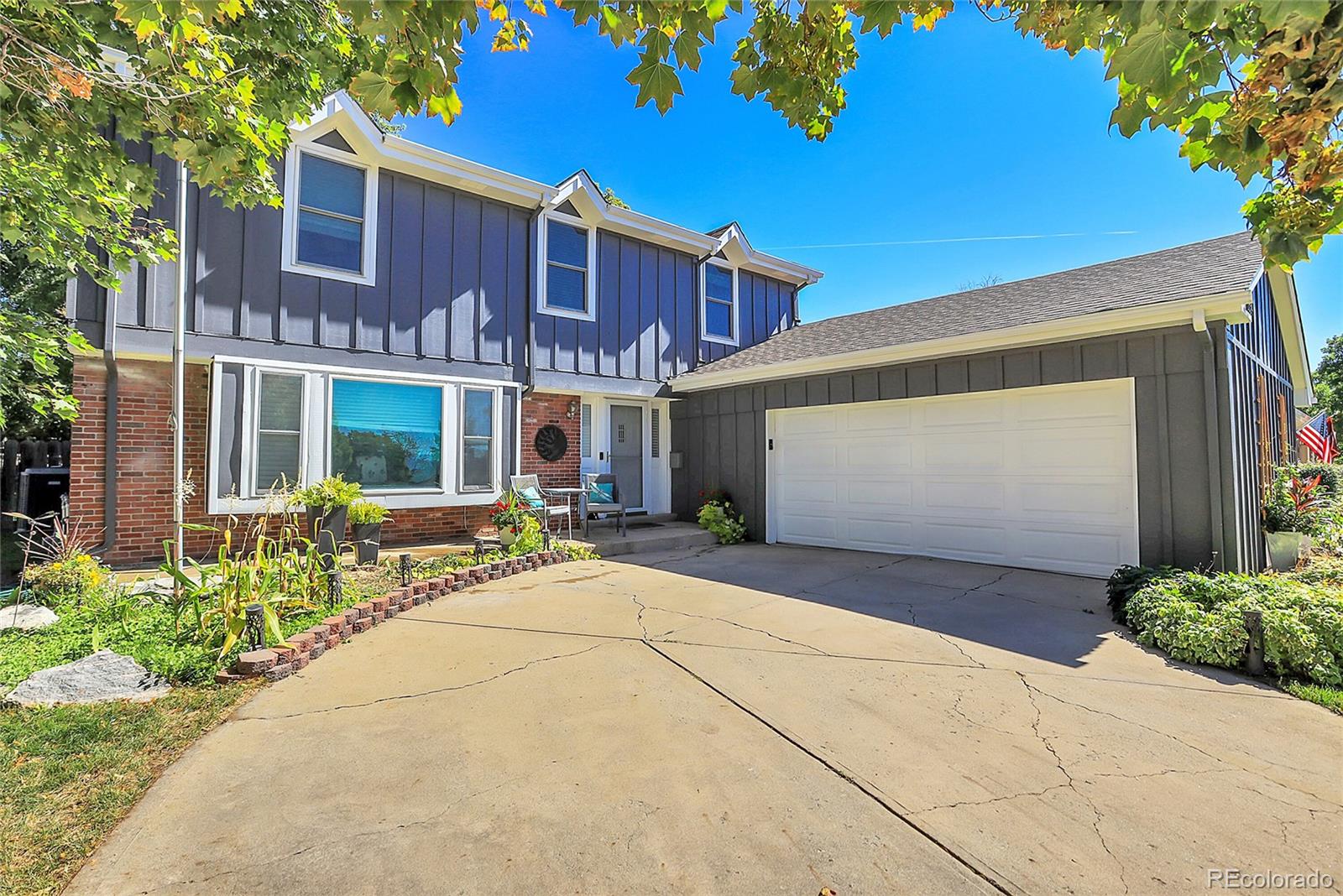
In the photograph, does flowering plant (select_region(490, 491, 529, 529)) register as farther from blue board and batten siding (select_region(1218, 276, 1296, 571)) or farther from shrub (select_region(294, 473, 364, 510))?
blue board and batten siding (select_region(1218, 276, 1296, 571))

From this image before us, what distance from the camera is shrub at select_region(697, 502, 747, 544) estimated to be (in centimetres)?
947

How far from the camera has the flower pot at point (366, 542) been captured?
263 inches

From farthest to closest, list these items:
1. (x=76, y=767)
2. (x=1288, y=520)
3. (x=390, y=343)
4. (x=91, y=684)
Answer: (x=390, y=343) < (x=1288, y=520) < (x=91, y=684) < (x=76, y=767)

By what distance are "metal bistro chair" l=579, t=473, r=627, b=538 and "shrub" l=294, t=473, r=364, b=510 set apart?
3.03 meters

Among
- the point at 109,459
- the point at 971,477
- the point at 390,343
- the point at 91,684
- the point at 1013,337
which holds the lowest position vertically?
the point at 91,684

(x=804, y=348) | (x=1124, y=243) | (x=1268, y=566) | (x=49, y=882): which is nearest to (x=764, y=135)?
(x=804, y=348)

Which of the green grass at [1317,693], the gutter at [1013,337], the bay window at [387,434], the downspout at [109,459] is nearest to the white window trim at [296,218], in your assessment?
the bay window at [387,434]

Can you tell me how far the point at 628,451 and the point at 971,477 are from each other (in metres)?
5.58

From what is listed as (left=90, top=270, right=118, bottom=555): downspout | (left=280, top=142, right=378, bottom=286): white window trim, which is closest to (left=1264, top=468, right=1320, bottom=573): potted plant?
(left=280, top=142, right=378, bottom=286): white window trim

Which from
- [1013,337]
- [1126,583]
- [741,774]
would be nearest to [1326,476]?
[1013,337]

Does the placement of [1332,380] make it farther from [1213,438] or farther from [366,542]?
[366,542]

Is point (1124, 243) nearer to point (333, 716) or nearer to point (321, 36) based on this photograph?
point (321, 36)

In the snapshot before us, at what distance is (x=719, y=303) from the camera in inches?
464

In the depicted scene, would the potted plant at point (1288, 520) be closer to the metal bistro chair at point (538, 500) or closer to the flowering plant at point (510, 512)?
the metal bistro chair at point (538, 500)
